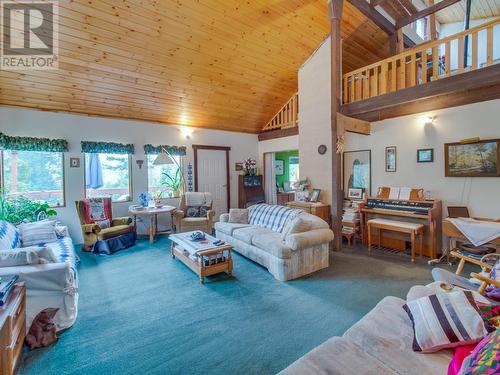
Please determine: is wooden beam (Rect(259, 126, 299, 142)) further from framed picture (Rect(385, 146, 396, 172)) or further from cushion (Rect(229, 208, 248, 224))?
cushion (Rect(229, 208, 248, 224))

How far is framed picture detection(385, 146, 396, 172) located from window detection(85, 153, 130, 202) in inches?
210

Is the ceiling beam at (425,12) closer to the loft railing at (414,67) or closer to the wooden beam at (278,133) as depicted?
the loft railing at (414,67)

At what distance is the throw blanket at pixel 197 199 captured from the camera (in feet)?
18.1

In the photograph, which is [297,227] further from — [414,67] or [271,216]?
[414,67]

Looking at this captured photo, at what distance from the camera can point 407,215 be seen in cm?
402

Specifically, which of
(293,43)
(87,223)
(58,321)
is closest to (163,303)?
(58,321)

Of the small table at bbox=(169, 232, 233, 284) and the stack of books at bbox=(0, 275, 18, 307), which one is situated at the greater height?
the stack of books at bbox=(0, 275, 18, 307)

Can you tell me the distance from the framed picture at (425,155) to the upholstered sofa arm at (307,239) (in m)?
2.25

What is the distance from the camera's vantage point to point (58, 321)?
2236 millimetres

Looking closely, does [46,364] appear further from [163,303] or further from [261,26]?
[261,26]

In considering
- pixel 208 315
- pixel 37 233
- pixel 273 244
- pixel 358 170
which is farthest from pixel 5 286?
pixel 358 170

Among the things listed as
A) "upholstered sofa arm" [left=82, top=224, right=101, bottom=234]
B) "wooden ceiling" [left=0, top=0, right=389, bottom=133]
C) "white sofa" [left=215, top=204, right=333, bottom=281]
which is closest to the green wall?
"wooden ceiling" [left=0, top=0, right=389, bottom=133]

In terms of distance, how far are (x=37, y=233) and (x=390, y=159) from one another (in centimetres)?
577

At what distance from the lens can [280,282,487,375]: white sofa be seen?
116 cm
